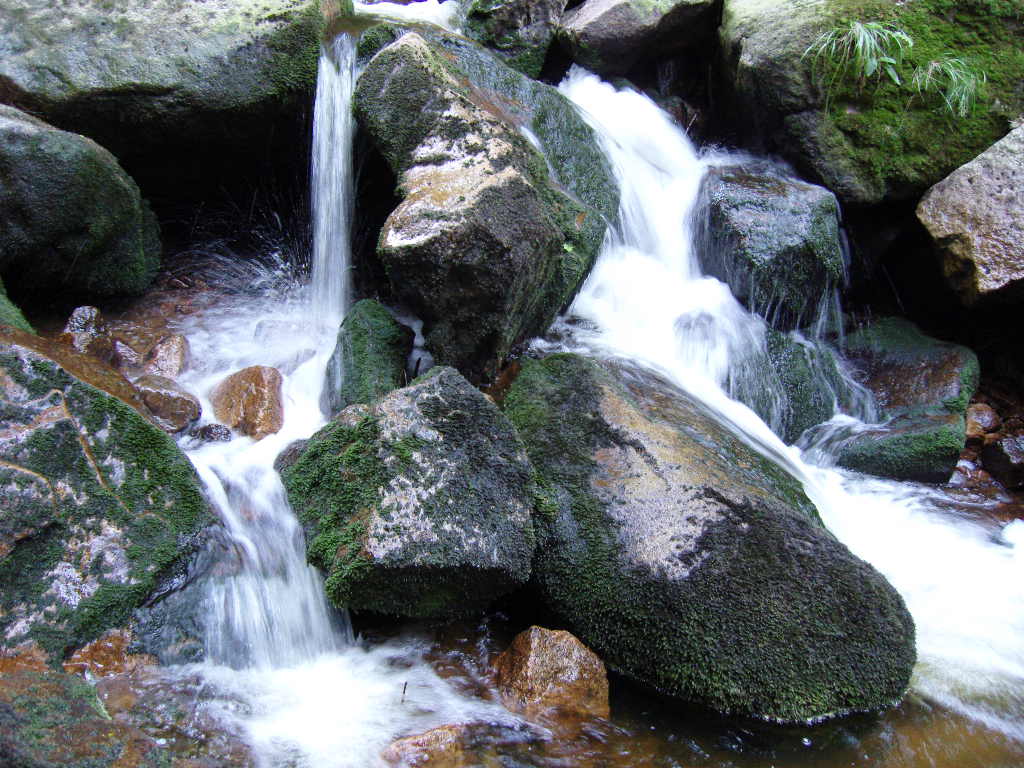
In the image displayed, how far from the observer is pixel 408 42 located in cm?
470

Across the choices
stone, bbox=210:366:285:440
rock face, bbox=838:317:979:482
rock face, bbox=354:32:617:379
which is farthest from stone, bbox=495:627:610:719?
rock face, bbox=838:317:979:482

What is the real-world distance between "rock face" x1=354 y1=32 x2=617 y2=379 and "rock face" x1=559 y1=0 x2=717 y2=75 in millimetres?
2496

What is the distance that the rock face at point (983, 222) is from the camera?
18.2 ft

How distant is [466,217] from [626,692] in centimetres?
243

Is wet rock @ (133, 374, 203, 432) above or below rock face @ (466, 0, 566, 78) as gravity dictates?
below

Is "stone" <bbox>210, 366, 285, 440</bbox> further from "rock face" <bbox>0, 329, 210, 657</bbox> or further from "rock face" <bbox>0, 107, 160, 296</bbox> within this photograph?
"rock face" <bbox>0, 107, 160, 296</bbox>

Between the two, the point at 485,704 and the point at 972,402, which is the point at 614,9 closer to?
the point at 972,402

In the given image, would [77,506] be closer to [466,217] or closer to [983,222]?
[466,217]

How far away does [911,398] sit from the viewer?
5816 millimetres

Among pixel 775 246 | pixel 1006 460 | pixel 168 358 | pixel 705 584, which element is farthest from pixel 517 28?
pixel 705 584

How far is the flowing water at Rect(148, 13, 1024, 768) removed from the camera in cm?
278

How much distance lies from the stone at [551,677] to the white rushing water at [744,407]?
4.77ft

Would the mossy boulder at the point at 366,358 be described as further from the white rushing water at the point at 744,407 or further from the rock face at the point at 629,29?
the rock face at the point at 629,29

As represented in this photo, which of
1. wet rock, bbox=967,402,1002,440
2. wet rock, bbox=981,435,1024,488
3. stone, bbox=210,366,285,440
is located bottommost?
wet rock, bbox=981,435,1024,488
